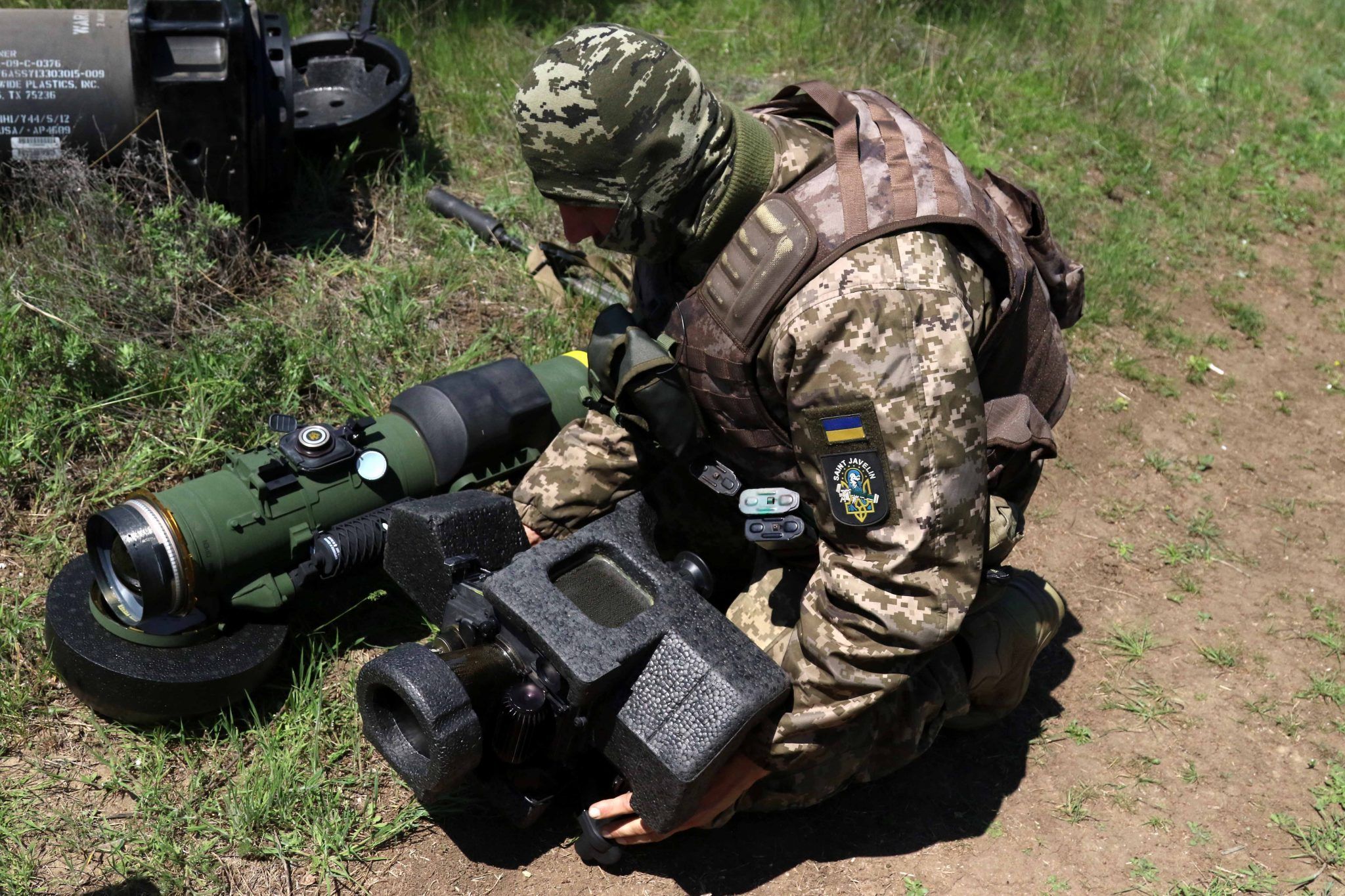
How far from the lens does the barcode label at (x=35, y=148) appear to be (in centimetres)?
420

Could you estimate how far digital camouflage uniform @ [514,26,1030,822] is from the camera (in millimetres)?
2510

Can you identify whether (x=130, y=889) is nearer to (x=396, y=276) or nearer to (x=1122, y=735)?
(x=396, y=276)

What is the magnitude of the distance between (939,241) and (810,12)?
4.64 metres

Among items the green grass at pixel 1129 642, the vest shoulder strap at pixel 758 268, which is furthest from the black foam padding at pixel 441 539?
the green grass at pixel 1129 642

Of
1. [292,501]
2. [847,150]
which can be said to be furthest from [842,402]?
[292,501]

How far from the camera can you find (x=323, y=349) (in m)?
4.24

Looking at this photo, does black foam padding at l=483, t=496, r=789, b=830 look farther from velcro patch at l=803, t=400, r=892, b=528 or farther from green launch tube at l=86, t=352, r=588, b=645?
green launch tube at l=86, t=352, r=588, b=645

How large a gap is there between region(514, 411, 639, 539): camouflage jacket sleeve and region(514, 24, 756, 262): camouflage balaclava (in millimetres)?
776

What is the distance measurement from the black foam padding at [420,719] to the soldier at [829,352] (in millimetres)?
473

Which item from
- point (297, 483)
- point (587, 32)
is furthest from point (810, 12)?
point (297, 483)

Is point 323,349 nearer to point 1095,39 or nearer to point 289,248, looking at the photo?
point 289,248

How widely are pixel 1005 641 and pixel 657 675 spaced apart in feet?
3.74

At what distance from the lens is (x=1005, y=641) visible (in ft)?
10.8

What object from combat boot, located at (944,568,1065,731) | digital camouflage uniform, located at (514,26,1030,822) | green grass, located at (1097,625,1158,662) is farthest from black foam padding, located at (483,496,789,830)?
green grass, located at (1097,625,1158,662)
